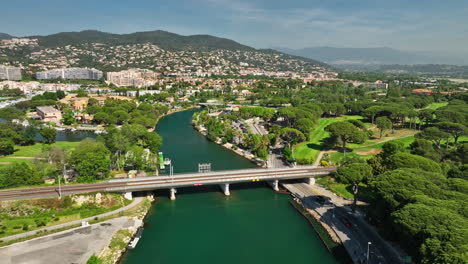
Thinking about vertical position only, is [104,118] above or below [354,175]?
below

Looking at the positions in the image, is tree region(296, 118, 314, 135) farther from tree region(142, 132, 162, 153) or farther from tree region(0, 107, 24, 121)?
tree region(0, 107, 24, 121)

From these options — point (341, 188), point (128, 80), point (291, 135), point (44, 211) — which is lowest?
point (341, 188)

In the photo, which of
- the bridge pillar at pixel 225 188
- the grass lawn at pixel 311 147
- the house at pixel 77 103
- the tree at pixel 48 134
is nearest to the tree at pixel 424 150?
the grass lawn at pixel 311 147

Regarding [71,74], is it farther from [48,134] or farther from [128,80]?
[48,134]

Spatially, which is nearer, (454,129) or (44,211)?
(44,211)

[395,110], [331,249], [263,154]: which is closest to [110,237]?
[331,249]

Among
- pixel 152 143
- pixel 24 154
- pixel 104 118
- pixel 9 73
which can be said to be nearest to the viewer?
pixel 24 154

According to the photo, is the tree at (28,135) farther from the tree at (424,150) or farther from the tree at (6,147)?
the tree at (424,150)

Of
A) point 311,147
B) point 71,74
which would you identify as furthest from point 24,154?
point 71,74
